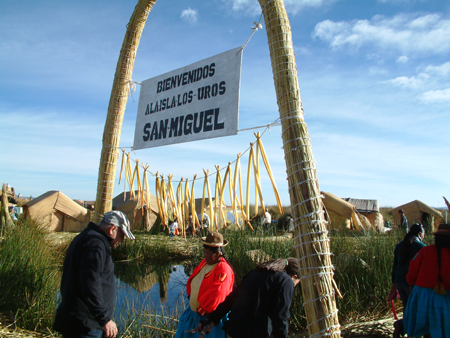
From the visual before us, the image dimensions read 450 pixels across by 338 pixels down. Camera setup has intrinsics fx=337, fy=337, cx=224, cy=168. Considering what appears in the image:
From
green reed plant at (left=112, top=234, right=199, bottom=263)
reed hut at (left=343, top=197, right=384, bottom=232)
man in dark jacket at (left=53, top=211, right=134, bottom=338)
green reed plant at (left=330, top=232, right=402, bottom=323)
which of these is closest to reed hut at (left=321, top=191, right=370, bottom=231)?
reed hut at (left=343, top=197, right=384, bottom=232)

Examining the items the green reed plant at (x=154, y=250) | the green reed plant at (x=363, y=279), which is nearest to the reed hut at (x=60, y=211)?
the green reed plant at (x=154, y=250)

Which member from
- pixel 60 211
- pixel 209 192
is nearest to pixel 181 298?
pixel 209 192

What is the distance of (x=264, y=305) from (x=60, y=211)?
1333 cm

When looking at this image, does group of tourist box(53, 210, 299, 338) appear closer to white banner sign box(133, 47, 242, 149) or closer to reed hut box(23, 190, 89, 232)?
white banner sign box(133, 47, 242, 149)

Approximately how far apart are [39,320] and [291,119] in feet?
11.9

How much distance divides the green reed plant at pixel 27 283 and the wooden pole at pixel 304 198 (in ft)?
10.3

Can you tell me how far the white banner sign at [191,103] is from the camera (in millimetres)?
3855

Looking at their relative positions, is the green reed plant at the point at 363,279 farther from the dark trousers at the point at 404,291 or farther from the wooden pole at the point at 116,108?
the wooden pole at the point at 116,108

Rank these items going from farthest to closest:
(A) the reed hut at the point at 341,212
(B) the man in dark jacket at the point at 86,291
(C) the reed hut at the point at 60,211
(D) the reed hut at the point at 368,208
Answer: (D) the reed hut at the point at 368,208 → (A) the reed hut at the point at 341,212 → (C) the reed hut at the point at 60,211 → (B) the man in dark jacket at the point at 86,291

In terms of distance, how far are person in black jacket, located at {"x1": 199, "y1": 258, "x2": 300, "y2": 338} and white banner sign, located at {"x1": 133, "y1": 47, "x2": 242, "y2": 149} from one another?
1.67 m

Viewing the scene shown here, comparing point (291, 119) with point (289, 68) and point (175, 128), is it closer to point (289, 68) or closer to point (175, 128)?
point (289, 68)

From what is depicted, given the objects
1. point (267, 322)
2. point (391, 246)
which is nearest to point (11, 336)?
point (267, 322)

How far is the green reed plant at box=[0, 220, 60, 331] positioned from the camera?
391cm

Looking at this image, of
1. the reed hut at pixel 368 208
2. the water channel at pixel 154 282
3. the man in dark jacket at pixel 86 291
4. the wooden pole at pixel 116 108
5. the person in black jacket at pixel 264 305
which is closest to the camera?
the man in dark jacket at pixel 86 291
